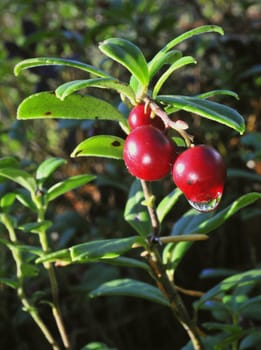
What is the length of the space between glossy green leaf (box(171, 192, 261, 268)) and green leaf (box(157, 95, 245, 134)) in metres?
0.24

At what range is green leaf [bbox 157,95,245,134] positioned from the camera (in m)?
0.84

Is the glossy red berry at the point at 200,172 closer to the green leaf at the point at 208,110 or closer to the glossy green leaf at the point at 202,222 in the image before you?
the green leaf at the point at 208,110

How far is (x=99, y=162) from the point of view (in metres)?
2.89

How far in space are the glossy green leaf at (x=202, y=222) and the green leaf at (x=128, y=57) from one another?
1.06ft

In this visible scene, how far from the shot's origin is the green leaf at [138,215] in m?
1.20

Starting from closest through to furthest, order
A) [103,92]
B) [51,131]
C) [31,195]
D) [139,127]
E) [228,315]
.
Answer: [139,127] < [31,195] < [228,315] < [103,92] < [51,131]

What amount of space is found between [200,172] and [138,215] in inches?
17.3

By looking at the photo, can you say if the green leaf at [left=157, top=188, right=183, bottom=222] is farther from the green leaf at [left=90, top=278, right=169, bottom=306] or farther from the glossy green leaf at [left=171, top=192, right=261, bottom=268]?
the green leaf at [left=90, top=278, right=169, bottom=306]

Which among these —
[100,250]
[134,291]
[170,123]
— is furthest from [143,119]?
[134,291]

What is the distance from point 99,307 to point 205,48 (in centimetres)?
141

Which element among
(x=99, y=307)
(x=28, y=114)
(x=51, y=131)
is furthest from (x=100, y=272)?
(x=51, y=131)

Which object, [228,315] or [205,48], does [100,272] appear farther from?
[205,48]

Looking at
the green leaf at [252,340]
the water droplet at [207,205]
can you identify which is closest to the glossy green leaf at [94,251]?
the water droplet at [207,205]

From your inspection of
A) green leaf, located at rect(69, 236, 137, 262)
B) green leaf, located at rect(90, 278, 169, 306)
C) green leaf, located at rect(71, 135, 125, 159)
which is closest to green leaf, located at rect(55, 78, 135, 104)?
green leaf, located at rect(71, 135, 125, 159)
